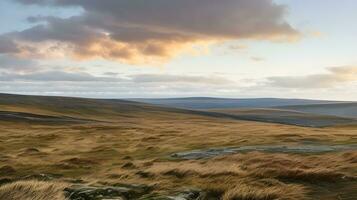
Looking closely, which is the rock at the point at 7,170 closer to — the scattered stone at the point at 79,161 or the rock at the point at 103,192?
the scattered stone at the point at 79,161

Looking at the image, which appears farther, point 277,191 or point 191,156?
point 191,156

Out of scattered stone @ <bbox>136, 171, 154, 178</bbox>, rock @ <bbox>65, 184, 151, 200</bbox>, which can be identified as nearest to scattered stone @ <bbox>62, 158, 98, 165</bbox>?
scattered stone @ <bbox>136, 171, 154, 178</bbox>

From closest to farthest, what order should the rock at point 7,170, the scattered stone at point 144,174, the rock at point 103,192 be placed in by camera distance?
the rock at point 103,192 → the scattered stone at point 144,174 → the rock at point 7,170

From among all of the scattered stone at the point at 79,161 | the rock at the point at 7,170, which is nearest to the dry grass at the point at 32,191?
the rock at the point at 7,170

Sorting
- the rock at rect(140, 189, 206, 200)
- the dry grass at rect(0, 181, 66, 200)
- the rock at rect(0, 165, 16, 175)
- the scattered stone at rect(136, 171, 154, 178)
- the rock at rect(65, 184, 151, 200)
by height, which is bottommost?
the rock at rect(0, 165, 16, 175)

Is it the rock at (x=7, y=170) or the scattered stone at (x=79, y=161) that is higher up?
the scattered stone at (x=79, y=161)

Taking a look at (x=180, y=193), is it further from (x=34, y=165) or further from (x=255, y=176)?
(x=34, y=165)

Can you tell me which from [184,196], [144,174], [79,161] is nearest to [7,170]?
[79,161]

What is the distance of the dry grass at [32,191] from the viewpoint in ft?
46.0

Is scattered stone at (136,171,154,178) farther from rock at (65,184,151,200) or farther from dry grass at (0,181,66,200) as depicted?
dry grass at (0,181,66,200)

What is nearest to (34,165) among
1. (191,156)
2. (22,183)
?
(191,156)

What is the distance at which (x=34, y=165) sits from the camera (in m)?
32.6

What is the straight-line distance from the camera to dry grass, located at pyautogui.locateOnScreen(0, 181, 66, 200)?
1402cm

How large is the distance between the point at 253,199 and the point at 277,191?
42.6 inches
